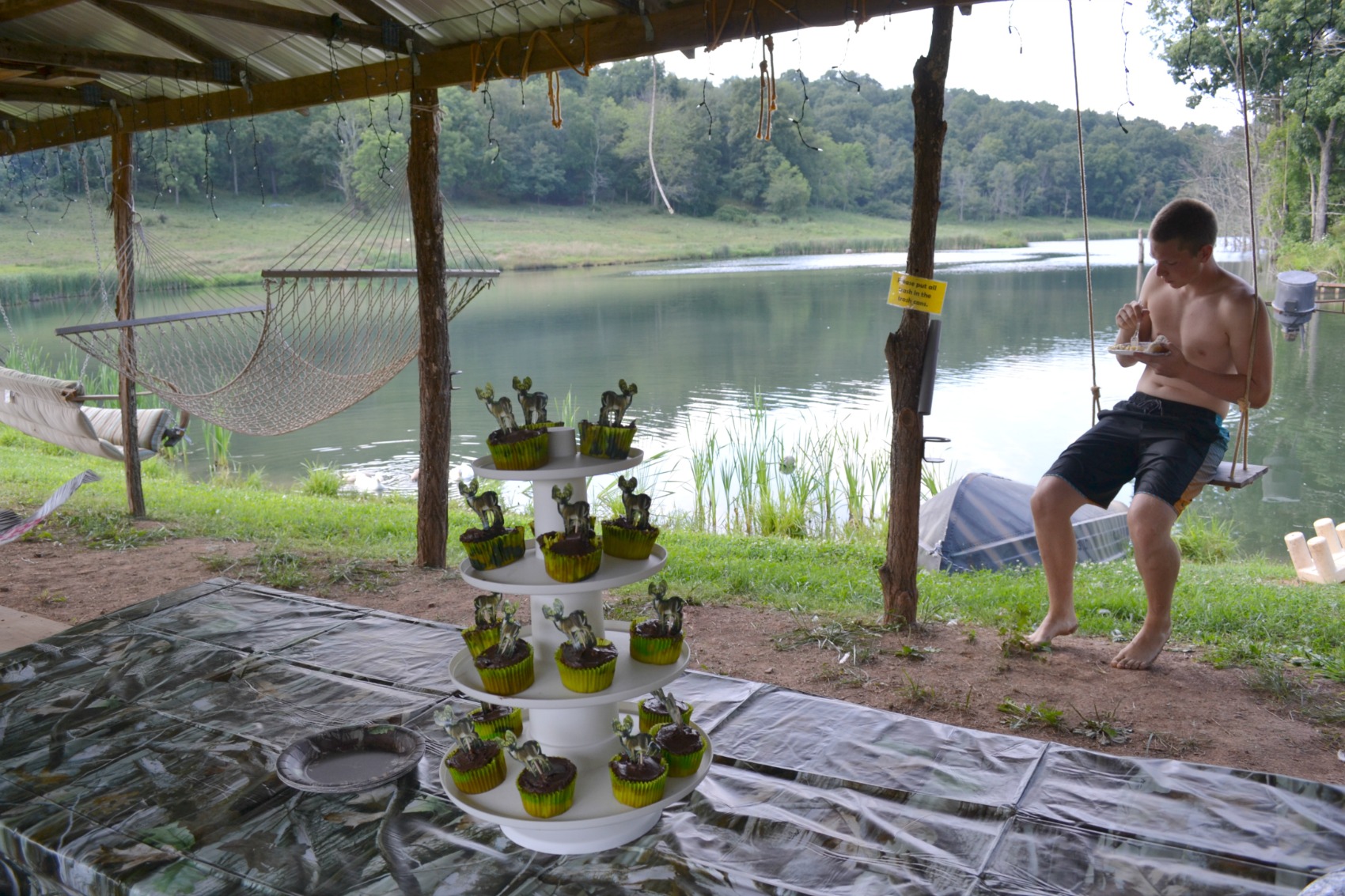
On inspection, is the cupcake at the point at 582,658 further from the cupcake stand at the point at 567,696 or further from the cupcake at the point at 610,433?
the cupcake at the point at 610,433

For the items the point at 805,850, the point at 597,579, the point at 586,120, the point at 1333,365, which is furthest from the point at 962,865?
the point at 586,120

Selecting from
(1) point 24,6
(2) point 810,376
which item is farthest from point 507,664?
(2) point 810,376

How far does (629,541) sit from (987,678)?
1546 millimetres

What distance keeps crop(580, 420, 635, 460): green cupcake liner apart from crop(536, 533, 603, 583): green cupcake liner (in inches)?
5.6

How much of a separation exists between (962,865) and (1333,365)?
428 inches

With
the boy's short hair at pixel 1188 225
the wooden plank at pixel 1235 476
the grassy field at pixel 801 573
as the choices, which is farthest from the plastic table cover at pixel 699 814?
the boy's short hair at pixel 1188 225

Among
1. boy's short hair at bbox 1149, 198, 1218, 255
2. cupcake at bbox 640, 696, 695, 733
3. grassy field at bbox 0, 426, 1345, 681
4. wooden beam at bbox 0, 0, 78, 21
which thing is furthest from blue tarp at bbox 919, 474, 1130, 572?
wooden beam at bbox 0, 0, 78, 21

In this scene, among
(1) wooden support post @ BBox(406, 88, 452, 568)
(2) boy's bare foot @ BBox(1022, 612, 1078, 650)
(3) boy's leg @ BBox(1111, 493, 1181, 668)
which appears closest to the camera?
(3) boy's leg @ BBox(1111, 493, 1181, 668)

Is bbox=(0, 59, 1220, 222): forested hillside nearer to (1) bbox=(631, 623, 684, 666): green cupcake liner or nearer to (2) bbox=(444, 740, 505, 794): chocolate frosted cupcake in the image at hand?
(1) bbox=(631, 623, 684, 666): green cupcake liner

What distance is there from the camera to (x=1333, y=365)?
9.87m

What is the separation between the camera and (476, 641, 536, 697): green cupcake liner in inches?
51.6

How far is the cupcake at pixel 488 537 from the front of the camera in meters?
1.39

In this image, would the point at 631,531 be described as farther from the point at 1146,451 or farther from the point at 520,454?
the point at 1146,451

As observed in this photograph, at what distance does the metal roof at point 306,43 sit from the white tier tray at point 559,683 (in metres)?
1.90
